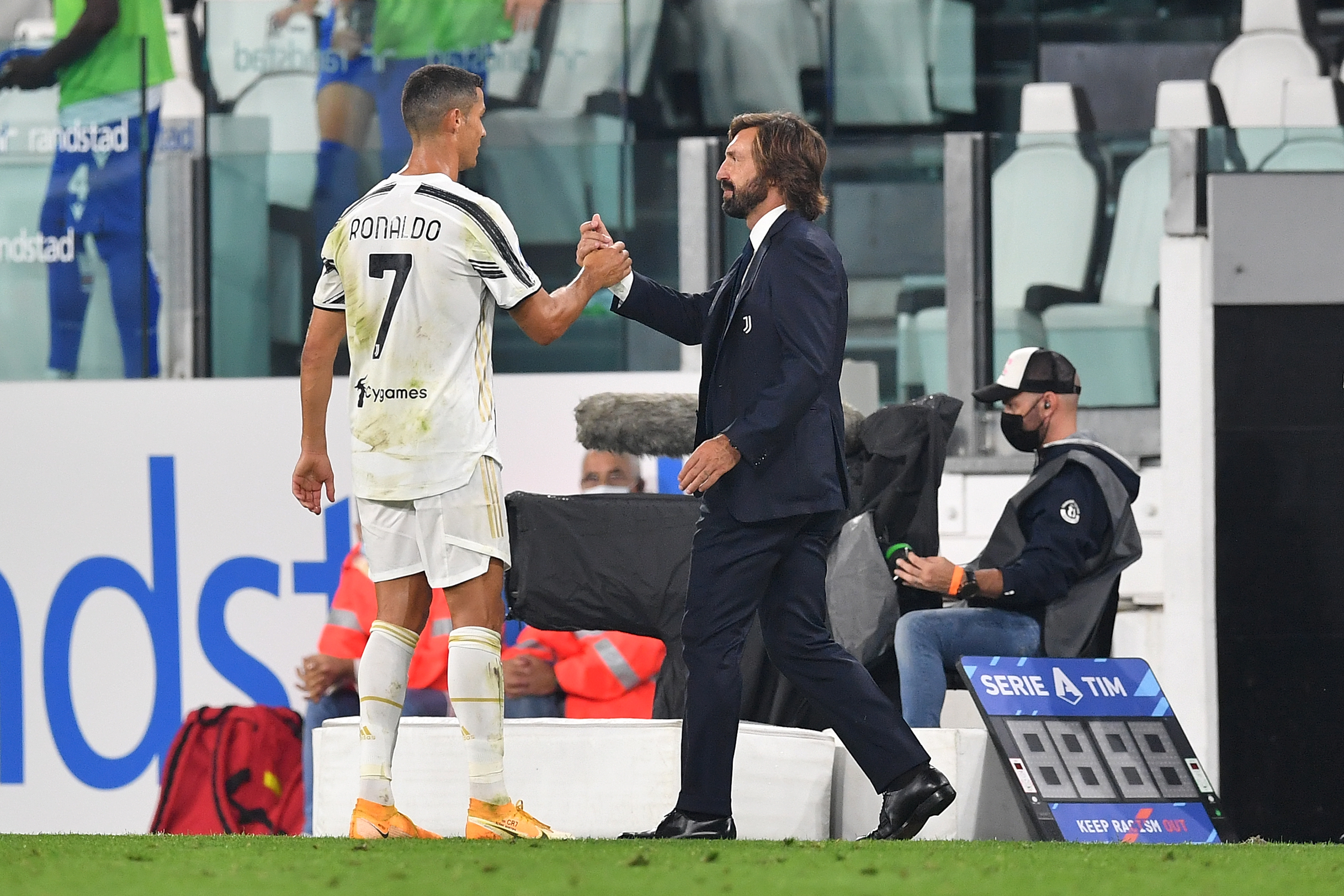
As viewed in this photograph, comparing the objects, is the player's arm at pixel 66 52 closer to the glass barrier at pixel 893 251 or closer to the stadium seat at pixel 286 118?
the stadium seat at pixel 286 118

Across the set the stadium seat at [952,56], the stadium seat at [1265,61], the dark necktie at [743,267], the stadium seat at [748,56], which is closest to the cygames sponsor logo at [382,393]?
the dark necktie at [743,267]

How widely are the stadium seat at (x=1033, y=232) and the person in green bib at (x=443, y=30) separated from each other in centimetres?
241

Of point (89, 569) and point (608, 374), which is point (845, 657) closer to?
point (608, 374)

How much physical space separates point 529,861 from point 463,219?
61.4 inches

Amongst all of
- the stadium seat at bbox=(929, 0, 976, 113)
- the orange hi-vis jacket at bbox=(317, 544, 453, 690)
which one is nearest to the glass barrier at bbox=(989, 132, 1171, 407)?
the stadium seat at bbox=(929, 0, 976, 113)

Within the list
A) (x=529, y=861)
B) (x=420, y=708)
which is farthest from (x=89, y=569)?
(x=529, y=861)

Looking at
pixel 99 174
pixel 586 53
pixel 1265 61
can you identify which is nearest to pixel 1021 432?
pixel 586 53

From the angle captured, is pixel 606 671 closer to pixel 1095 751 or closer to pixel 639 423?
pixel 639 423

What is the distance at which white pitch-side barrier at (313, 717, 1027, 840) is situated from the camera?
17.5ft

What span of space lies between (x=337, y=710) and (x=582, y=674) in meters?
1.12

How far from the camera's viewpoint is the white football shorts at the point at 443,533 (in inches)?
177

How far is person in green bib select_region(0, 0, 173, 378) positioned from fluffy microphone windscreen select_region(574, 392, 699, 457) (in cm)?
219

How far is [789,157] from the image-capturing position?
492 centimetres

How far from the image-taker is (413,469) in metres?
4.52
